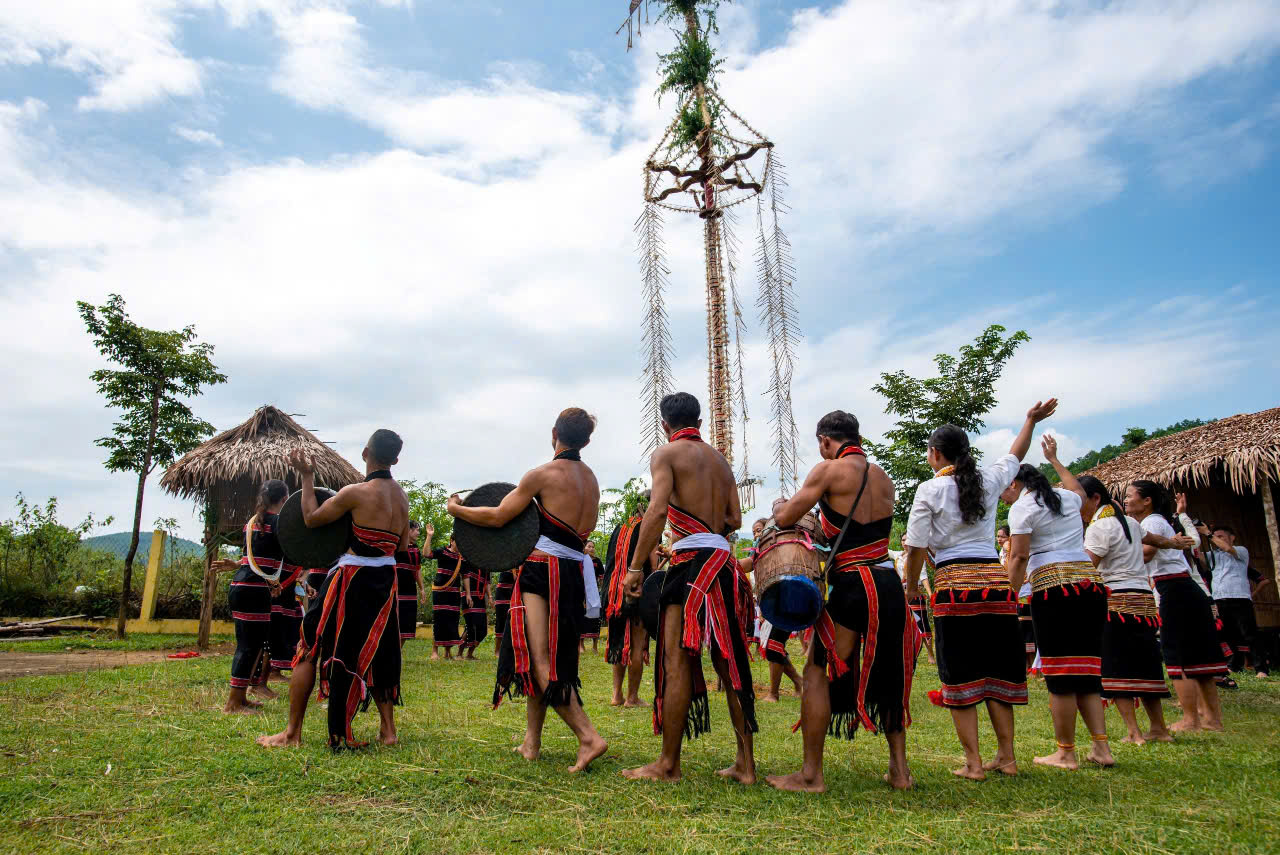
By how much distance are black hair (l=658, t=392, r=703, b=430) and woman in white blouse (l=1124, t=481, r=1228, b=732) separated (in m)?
4.04

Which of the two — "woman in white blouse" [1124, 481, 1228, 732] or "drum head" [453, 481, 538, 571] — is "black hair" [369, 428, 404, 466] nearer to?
"drum head" [453, 481, 538, 571]

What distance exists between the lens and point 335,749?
4.52 m

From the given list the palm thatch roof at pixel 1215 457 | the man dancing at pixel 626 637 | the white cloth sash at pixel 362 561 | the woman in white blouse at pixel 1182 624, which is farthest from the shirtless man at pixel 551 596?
the palm thatch roof at pixel 1215 457

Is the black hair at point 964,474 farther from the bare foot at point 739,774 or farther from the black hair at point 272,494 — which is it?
the black hair at point 272,494

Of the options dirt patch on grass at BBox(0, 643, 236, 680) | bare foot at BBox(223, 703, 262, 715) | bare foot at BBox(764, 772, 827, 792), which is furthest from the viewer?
dirt patch on grass at BBox(0, 643, 236, 680)

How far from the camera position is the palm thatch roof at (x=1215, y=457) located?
1142 cm

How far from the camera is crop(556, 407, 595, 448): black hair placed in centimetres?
487

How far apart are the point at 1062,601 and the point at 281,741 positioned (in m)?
4.77

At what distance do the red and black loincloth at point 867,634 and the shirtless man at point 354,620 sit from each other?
104 inches

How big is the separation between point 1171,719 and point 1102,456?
29.4 m

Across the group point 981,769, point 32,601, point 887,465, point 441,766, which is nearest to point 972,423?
point 887,465

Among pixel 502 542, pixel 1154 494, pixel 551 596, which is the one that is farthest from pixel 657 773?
pixel 1154 494

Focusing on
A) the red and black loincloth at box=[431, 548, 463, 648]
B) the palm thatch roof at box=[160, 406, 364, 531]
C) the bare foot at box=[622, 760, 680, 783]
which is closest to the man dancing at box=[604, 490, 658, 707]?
the bare foot at box=[622, 760, 680, 783]

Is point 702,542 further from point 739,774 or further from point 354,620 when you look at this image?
point 354,620
